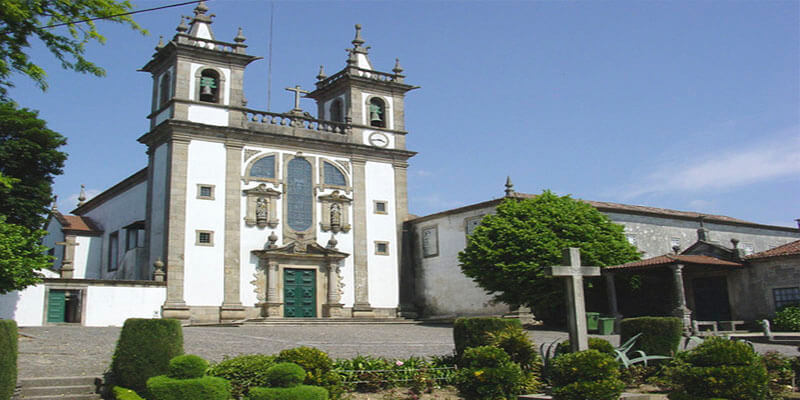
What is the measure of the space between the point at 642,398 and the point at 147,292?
21.4 m

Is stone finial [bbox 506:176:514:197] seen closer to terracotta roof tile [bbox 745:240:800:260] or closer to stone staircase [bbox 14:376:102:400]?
terracotta roof tile [bbox 745:240:800:260]

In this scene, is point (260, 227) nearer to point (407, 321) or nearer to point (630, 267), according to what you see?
point (407, 321)

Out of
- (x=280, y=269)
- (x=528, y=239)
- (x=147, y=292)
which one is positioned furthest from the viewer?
(x=280, y=269)

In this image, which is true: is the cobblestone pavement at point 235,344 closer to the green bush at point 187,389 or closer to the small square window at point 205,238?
the green bush at point 187,389

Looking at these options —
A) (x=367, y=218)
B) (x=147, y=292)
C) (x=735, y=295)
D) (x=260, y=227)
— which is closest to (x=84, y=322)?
(x=147, y=292)

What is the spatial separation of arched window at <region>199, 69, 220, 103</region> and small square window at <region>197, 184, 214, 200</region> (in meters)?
4.03

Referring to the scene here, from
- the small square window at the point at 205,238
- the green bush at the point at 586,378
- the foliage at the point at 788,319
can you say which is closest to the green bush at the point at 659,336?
the green bush at the point at 586,378

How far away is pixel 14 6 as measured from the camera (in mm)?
11289

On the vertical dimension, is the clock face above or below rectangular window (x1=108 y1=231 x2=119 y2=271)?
above

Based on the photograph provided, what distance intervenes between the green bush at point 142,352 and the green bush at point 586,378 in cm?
588

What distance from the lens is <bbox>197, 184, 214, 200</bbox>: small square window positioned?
97.2 feet

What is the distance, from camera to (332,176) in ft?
→ 108

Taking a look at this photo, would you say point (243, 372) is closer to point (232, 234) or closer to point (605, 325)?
point (605, 325)

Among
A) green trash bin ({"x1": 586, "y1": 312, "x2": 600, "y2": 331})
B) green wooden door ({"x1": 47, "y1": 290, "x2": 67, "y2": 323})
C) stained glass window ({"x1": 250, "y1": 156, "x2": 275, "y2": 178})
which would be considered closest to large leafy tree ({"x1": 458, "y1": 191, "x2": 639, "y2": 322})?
green trash bin ({"x1": 586, "y1": 312, "x2": 600, "y2": 331})
